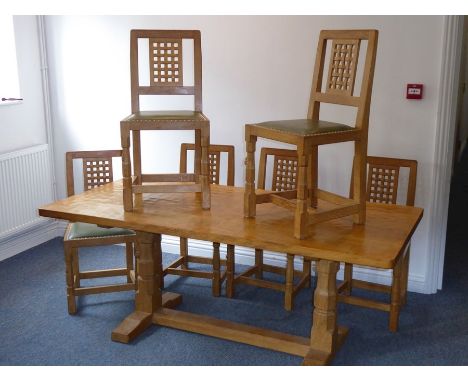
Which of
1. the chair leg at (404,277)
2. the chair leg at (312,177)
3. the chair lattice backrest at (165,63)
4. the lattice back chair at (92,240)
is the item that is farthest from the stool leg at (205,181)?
the chair leg at (404,277)

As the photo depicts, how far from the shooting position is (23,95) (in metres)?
4.56

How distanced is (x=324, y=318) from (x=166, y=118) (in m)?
1.24

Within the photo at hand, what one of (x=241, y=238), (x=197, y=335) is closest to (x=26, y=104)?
(x=197, y=335)

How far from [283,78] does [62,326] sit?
2.08 metres

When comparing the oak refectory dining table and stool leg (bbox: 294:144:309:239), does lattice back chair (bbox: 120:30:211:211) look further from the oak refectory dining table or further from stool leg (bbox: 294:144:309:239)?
stool leg (bbox: 294:144:309:239)

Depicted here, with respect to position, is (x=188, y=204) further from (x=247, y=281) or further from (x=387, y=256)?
(x=387, y=256)

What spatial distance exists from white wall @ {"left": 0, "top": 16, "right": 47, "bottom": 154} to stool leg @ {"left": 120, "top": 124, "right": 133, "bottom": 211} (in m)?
1.75

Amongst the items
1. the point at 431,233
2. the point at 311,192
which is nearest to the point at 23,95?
the point at 311,192

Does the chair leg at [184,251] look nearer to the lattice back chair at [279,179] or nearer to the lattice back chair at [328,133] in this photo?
the lattice back chair at [279,179]

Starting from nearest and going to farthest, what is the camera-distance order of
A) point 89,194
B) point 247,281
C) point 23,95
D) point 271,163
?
point 89,194
point 247,281
point 271,163
point 23,95

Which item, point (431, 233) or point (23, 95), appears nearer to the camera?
point (431, 233)

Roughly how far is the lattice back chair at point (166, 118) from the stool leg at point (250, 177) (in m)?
0.25

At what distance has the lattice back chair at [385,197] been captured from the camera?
11.3ft

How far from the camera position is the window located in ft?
14.5
